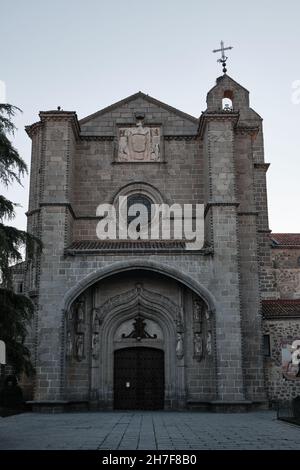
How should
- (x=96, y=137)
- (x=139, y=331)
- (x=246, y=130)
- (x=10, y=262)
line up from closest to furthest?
(x=10, y=262)
(x=139, y=331)
(x=246, y=130)
(x=96, y=137)

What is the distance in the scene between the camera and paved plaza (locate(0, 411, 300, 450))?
9875 mm

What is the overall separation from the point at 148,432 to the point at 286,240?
24.5 metres

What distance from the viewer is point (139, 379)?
19.9 m

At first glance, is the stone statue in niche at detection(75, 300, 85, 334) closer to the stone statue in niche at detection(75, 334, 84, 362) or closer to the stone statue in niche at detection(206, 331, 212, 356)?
the stone statue in niche at detection(75, 334, 84, 362)

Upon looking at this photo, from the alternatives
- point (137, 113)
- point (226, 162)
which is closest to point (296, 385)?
point (226, 162)

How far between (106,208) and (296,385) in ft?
31.7

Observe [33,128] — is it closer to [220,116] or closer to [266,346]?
[220,116]

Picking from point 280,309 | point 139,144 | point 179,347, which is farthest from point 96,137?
point 280,309

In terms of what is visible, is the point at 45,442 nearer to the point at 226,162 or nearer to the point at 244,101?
the point at 226,162

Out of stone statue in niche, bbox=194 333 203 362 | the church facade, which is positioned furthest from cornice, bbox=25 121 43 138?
stone statue in niche, bbox=194 333 203 362

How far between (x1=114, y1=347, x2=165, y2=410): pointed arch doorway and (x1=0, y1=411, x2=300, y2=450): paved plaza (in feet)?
10.2

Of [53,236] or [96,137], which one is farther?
[96,137]

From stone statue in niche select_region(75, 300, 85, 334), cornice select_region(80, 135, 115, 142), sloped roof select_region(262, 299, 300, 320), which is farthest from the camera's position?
cornice select_region(80, 135, 115, 142)

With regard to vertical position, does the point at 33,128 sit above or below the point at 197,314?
above
